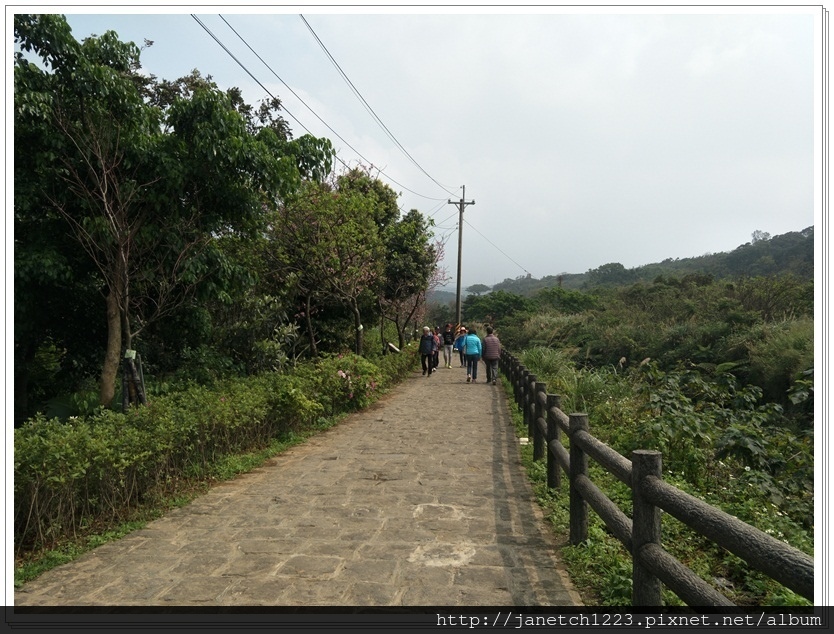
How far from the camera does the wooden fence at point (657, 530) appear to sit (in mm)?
2305

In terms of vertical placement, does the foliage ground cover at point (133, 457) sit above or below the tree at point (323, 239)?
below

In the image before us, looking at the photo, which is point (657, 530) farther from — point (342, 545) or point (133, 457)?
point (133, 457)

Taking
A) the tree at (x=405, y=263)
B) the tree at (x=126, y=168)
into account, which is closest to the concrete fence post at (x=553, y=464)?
the tree at (x=126, y=168)

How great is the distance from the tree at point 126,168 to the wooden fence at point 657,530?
5611mm

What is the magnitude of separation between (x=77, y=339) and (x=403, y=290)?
14.4 meters

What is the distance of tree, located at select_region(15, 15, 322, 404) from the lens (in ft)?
22.4

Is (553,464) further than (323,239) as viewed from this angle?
No

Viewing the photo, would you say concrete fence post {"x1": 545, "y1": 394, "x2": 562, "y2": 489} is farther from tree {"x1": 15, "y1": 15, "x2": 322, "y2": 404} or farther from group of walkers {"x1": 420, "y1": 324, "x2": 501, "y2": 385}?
group of walkers {"x1": 420, "y1": 324, "x2": 501, "y2": 385}

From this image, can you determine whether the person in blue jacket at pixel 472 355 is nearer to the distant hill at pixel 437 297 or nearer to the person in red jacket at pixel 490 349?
the person in red jacket at pixel 490 349

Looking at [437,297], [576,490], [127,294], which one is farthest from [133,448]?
[437,297]

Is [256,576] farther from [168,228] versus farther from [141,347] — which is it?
[141,347]

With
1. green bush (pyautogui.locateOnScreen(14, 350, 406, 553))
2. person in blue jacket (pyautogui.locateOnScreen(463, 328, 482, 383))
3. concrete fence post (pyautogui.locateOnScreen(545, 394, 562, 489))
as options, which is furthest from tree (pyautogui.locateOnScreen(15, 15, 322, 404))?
person in blue jacket (pyautogui.locateOnScreen(463, 328, 482, 383))

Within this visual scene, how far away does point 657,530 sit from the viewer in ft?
11.1

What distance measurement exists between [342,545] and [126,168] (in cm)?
554
